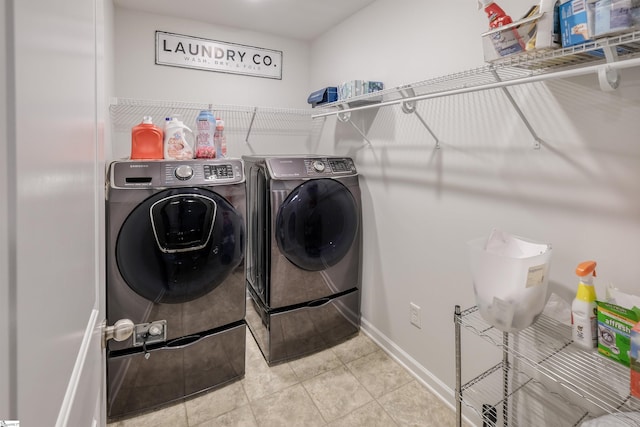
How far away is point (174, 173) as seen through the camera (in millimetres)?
1716

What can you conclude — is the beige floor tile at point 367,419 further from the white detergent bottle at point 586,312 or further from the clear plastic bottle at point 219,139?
the clear plastic bottle at point 219,139

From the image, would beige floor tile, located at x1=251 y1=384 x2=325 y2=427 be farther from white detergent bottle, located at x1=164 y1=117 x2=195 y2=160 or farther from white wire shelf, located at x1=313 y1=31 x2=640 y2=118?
white wire shelf, located at x1=313 y1=31 x2=640 y2=118

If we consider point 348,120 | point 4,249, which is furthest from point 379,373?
point 4,249

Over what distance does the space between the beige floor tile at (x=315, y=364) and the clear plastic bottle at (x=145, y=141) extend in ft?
5.27

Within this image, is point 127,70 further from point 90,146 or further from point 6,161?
point 6,161

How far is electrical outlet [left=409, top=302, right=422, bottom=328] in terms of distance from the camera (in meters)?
2.03

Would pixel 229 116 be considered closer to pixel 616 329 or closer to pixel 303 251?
pixel 303 251

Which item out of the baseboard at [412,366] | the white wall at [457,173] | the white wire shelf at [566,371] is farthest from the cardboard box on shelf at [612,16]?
the baseboard at [412,366]

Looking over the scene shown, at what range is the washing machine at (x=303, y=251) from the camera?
208 cm

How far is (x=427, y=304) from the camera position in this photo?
1.96 m

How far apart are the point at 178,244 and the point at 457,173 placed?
1.51 metres

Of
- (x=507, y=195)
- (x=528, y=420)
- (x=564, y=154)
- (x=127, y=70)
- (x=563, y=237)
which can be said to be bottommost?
(x=528, y=420)

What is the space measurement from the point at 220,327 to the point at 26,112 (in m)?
1.78

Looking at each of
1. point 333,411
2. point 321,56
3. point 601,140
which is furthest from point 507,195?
point 321,56
